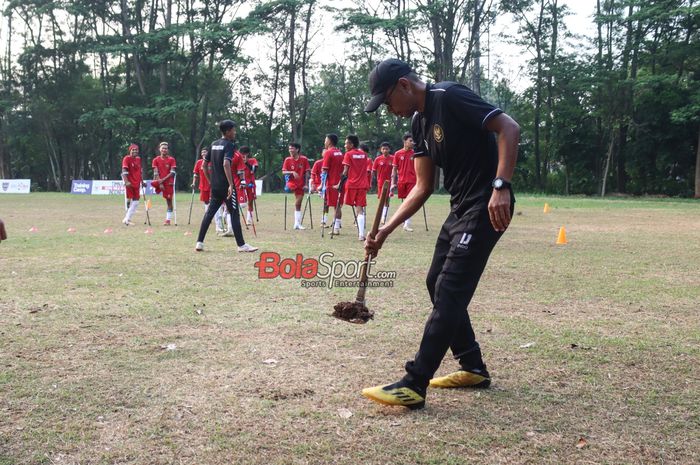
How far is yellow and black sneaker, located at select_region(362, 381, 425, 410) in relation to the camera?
12.4 ft

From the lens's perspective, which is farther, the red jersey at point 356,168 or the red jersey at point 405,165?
the red jersey at point 405,165

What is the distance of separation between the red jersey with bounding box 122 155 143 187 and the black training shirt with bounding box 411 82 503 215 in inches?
544

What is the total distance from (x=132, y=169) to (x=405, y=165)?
7.58 m

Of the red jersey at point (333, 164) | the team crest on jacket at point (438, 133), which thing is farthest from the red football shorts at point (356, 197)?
the team crest on jacket at point (438, 133)

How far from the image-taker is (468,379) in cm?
422

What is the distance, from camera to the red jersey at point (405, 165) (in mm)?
14711

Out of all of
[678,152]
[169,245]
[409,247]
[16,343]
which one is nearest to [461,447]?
[16,343]

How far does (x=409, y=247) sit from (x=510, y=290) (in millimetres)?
4369

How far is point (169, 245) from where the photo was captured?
11773mm

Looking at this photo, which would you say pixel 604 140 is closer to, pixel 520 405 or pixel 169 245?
pixel 169 245

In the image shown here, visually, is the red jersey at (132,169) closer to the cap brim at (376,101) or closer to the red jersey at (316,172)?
the red jersey at (316,172)

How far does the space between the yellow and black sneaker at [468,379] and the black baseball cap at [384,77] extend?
1.97m

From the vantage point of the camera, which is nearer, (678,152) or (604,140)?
(678,152)

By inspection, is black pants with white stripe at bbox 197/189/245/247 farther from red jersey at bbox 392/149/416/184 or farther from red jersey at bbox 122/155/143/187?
red jersey at bbox 122/155/143/187
